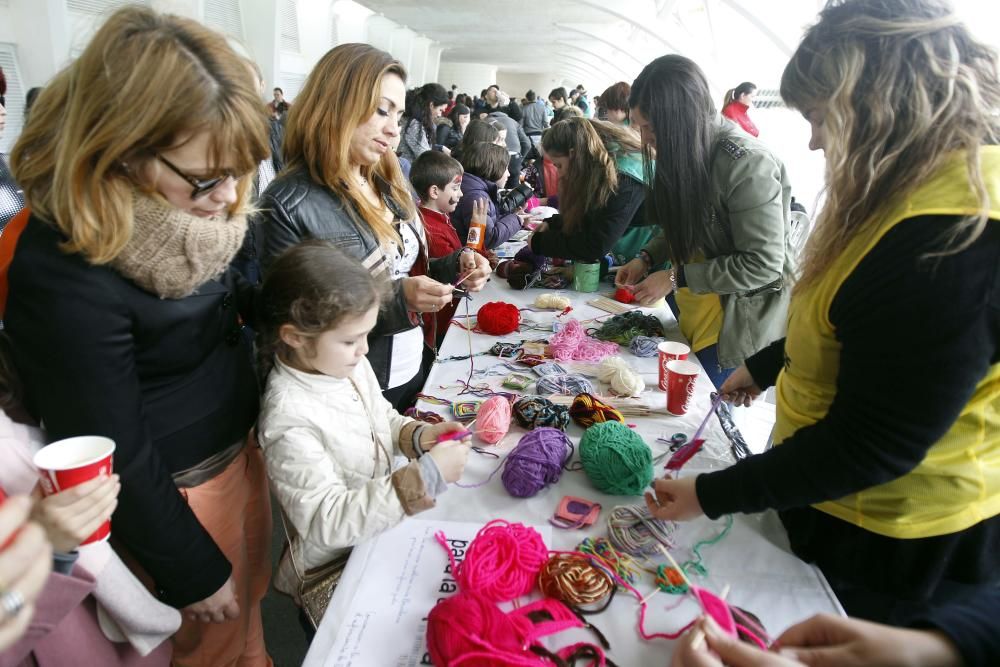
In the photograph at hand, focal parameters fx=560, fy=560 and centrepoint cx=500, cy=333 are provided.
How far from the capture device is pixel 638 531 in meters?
1.15

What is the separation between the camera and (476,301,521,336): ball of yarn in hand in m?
→ 2.20

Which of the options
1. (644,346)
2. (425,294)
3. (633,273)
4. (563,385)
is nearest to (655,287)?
(633,273)

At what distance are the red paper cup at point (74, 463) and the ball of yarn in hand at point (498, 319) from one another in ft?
4.84

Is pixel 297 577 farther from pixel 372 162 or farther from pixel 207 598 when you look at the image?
pixel 372 162

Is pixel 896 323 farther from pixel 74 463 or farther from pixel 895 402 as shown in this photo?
pixel 74 463

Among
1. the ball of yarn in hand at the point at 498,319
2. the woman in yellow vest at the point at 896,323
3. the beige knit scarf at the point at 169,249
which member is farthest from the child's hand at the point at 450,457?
the ball of yarn in hand at the point at 498,319

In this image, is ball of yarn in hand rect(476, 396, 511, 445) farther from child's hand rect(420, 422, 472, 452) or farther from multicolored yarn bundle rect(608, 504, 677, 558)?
multicolored yarn bundle rect(608, 504, 677, 558)

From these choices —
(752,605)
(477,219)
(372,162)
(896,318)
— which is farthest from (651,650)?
(477,219)

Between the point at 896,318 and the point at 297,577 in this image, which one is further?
the point at 297,577

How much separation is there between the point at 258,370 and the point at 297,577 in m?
0.48

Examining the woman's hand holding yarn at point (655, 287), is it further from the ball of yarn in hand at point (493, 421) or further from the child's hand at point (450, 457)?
the child's hand at point (450, 457)

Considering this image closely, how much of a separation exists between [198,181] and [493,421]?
2.86 ft

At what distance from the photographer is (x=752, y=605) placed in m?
1.02

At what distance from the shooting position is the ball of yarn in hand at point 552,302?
2498mm
